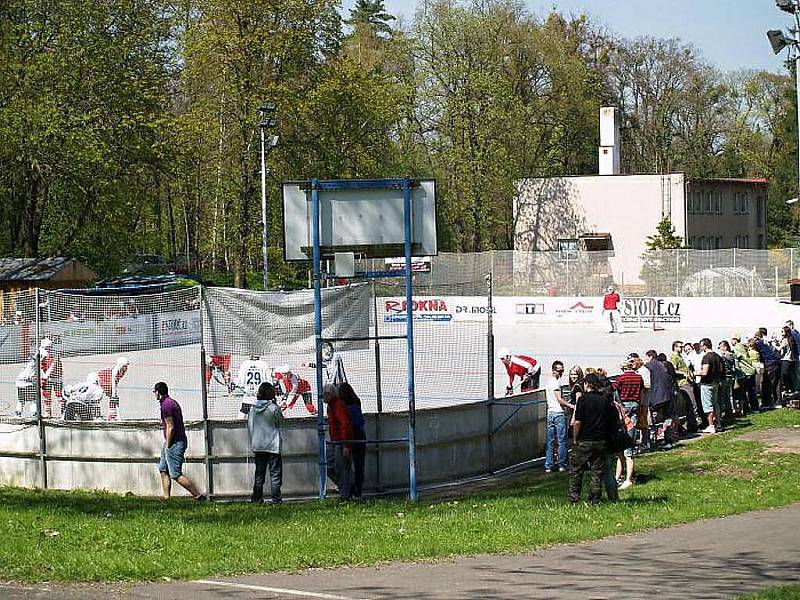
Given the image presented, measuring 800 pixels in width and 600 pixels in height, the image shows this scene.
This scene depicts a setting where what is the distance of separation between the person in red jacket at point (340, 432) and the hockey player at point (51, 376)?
429cm

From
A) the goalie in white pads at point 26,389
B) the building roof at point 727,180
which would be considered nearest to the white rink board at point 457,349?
the goalie in white pads at point 26,389

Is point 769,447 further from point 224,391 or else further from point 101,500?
point 101,500

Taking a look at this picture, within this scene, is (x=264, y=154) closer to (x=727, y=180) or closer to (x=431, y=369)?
(x=431, y=369)

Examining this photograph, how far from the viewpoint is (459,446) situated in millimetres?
18812

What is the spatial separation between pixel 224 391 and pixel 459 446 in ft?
11.9

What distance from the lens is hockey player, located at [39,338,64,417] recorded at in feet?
59.3

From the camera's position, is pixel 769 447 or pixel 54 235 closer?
pixel 769 447

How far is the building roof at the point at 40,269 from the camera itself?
154 feet

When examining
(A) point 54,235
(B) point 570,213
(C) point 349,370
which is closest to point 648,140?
(B) point 570,213

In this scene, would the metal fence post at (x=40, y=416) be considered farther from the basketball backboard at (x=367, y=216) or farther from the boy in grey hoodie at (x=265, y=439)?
the basketball backboard at (x=367, y=216)

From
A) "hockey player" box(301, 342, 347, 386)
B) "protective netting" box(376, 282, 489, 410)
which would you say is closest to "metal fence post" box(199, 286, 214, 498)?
"hockey player" box(301, 342, 347, 386)

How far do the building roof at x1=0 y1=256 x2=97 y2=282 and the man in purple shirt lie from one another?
3185 cm

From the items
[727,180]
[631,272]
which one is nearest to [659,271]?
[631,272]

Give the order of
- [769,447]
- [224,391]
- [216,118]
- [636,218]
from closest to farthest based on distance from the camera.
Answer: [224,391], [769,447], [216,118], [636,218]
